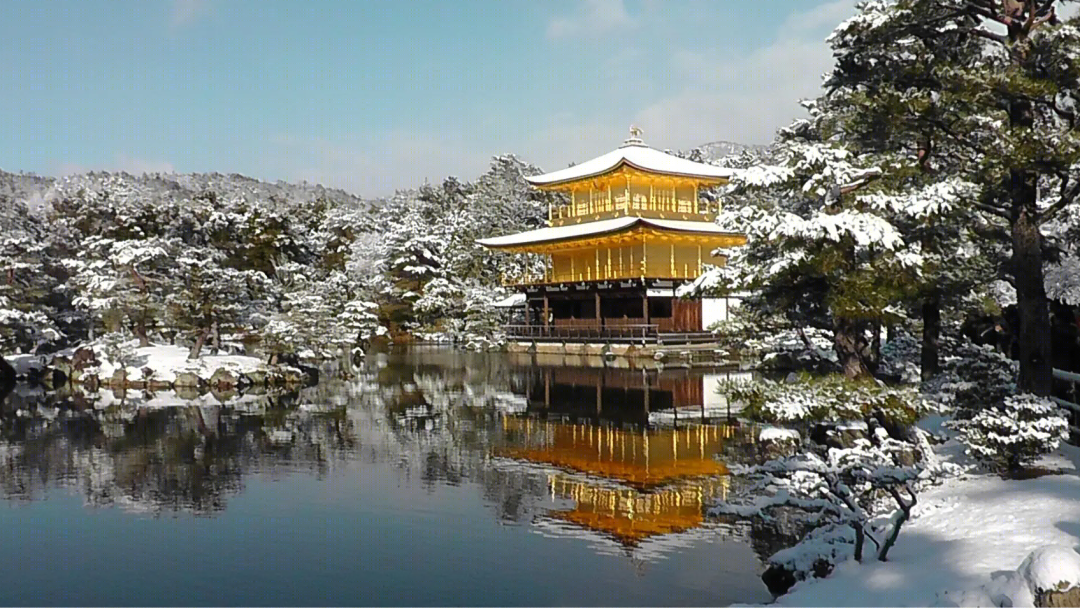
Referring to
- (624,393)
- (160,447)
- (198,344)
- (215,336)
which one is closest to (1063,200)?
(624,393)

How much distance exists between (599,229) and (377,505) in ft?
81.3

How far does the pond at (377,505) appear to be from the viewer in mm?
7297

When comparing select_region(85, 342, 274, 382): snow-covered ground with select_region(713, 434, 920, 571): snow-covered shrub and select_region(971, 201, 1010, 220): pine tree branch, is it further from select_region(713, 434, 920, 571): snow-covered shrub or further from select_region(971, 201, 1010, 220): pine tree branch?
select_region(713, 434, 920, 571): snow-covered shrub

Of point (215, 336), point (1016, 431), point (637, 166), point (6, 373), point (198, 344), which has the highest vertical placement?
point (637, 166)

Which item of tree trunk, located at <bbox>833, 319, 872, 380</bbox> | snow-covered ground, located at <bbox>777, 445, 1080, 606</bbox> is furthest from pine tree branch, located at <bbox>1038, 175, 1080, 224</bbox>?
snow-covered ground, located at <bbox>777, 445, 1080, 606</bbox>

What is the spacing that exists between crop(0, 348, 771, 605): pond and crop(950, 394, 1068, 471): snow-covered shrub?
7.43 ft

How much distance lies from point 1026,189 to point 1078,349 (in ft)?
9.35

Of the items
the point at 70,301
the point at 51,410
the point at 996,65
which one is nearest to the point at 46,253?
the point at 70,301

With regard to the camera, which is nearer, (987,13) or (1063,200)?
(1063,200)

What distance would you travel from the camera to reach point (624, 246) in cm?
3416

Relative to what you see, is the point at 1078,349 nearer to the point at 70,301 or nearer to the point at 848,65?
the point at 848,65

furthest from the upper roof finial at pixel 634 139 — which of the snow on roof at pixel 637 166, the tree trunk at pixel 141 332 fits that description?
the tree trunk at pixel 141 332

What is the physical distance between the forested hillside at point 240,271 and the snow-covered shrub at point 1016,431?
20003 millimetres

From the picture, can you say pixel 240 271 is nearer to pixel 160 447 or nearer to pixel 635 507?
pixel 160 447
